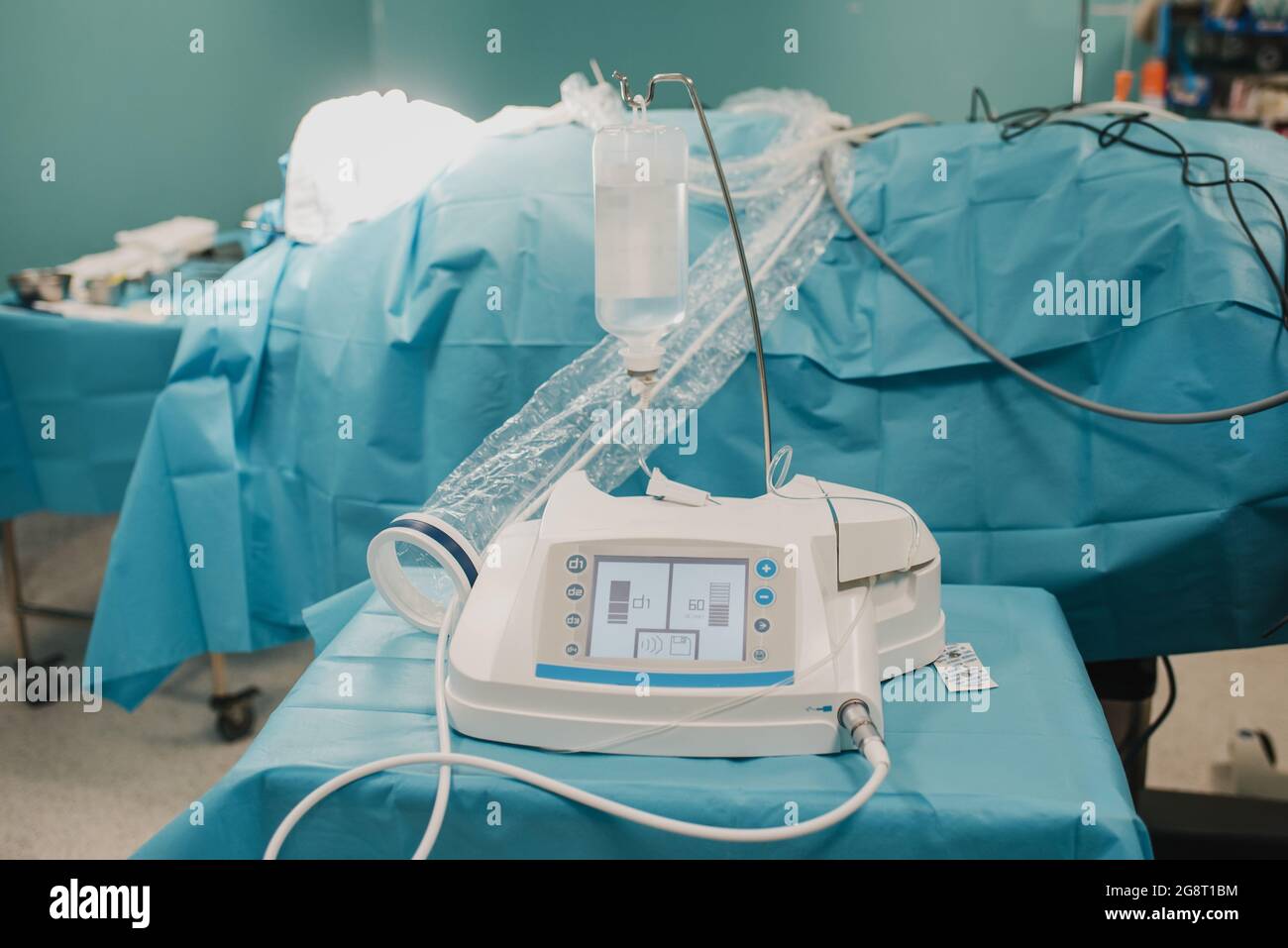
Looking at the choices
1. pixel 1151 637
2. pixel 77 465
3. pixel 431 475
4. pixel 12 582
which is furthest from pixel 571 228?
pixel 12 582

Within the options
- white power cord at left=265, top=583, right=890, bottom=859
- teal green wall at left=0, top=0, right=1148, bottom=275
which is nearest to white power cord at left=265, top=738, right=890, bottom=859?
white power cord at left=265, top=583, right=890, bottom=859

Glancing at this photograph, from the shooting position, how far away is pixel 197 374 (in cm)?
172

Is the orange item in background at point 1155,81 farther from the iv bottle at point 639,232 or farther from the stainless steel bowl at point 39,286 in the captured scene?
the stainless steel bowl at point 39,286

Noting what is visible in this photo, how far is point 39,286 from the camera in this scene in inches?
79.2

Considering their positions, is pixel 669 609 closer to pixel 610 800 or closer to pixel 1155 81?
pixel 610 800

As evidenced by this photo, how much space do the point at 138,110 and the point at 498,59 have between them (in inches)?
49.5

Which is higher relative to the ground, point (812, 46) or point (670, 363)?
point (812, 46)

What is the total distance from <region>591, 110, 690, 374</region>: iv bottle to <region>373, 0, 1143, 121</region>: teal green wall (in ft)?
8.84

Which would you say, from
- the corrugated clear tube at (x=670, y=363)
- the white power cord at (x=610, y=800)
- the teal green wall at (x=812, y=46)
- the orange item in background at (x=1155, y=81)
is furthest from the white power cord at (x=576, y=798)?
the orange item in background at (x=1155, y=81)

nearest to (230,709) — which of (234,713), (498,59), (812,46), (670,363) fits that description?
(234,713)

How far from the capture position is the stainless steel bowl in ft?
6.58

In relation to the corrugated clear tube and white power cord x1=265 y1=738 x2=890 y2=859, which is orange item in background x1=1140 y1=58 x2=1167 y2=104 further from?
white power cord x1=265 y1=738 x2=890 y2=859
